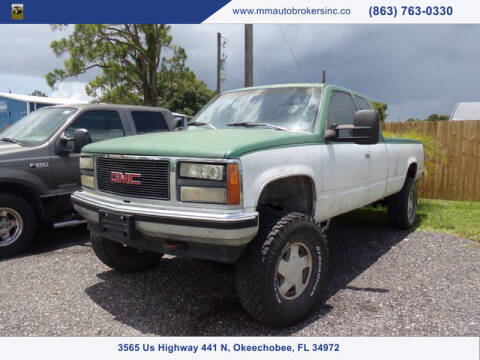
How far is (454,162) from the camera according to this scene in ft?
30.4

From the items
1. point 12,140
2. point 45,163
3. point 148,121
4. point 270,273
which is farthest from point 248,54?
point 270,273

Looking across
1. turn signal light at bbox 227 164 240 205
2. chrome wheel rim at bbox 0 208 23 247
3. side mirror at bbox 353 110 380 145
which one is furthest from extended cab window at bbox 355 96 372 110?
chrome wheel rim at bbox 0 208 23 247

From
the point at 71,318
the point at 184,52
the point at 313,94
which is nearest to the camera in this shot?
the point at 71,318

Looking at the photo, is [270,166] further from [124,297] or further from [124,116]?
[124,116]

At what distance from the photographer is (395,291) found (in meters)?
3.74

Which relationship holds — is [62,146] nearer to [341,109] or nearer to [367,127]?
[341,109]

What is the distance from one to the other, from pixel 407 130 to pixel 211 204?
8.33 meters

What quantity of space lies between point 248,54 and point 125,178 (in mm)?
8267

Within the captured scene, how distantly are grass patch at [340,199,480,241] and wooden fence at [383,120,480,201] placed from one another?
73 centimetres

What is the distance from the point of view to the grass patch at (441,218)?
619 centimetres

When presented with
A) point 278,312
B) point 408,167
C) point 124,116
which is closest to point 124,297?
point 278,312

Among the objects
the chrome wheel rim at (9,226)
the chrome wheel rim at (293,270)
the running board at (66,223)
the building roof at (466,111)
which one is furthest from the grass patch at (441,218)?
the building roof at (466,111)

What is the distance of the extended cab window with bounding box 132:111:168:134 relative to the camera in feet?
20.4

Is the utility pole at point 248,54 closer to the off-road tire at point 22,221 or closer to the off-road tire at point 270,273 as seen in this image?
the off-road tire at point 22,221
